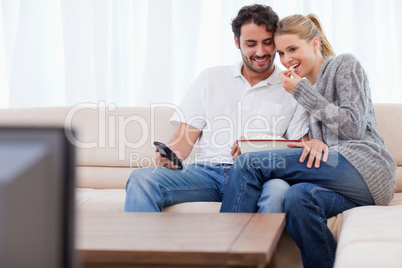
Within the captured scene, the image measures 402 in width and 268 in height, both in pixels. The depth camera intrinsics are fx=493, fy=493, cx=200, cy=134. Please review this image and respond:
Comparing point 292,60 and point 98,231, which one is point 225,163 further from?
point 98,231

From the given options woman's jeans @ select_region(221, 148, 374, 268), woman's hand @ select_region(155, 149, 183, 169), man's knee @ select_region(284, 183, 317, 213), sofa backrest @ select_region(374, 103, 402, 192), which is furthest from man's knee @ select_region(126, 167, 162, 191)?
sofa backrest @ select_region(374, 103, 402, 192)

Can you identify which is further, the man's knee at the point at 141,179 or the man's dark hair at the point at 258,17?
the man's dark hair at the point at 258,17

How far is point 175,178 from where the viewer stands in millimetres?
1945

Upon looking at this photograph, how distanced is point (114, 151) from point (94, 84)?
84 cm

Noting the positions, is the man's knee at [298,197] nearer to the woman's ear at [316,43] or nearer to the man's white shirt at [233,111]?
the man's white shirt at [233,111]

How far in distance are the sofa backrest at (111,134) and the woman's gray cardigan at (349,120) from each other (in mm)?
807

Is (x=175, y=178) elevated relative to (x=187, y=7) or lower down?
lower down

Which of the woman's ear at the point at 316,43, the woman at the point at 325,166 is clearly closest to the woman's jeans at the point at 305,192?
the woman at the point at 325,166

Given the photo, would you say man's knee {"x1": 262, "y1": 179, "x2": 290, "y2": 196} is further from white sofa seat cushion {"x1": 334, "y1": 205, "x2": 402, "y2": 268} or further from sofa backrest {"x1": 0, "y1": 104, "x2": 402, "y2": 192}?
sofa backrest {"x1": 0, "y1": 104, "x2": 402, "y2": 192}

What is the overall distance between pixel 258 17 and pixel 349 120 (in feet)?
2.35

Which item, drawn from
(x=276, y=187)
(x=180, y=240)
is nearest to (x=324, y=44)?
(x=276, y=187)

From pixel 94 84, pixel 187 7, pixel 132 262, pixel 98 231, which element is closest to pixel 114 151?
pixel 94 84

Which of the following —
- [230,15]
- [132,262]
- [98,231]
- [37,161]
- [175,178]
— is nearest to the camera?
[37,161]

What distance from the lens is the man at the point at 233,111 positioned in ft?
6.81
